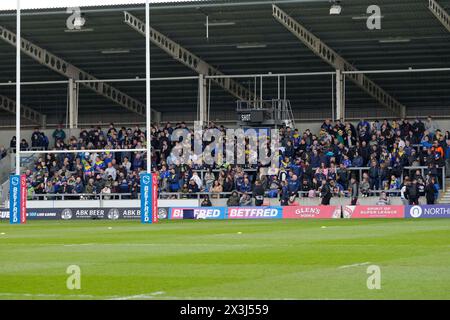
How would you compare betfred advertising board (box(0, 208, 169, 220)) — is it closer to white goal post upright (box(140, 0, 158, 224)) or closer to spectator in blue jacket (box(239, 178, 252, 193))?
spectator in blue jacket (box(239, 178, 252, 193))

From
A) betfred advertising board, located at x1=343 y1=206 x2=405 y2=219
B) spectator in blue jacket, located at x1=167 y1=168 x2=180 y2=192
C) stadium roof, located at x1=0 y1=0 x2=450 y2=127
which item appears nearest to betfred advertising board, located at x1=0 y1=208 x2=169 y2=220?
spectator in blue jacket, located at x1=167 y1=168 x2=180 y2=192

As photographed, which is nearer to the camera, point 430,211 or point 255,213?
point 430,211

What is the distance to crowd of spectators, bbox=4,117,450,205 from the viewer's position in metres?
46.6

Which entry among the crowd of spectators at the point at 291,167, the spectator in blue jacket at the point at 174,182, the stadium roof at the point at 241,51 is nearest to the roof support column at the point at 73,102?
the stadium roof at the point at 241,51

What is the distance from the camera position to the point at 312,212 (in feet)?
146

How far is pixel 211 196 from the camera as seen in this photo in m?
48.9

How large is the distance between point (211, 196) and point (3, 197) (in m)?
11.5

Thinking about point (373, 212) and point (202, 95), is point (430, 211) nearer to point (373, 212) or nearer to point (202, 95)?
point (373, 212)

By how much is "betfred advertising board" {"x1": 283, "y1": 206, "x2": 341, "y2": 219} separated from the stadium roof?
9046mm

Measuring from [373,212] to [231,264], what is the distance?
25.6 meters

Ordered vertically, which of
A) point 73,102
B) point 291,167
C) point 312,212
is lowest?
point 312,212

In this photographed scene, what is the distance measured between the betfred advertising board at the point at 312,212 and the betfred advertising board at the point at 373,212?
42 cm

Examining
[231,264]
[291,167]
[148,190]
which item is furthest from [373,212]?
[231,264]
